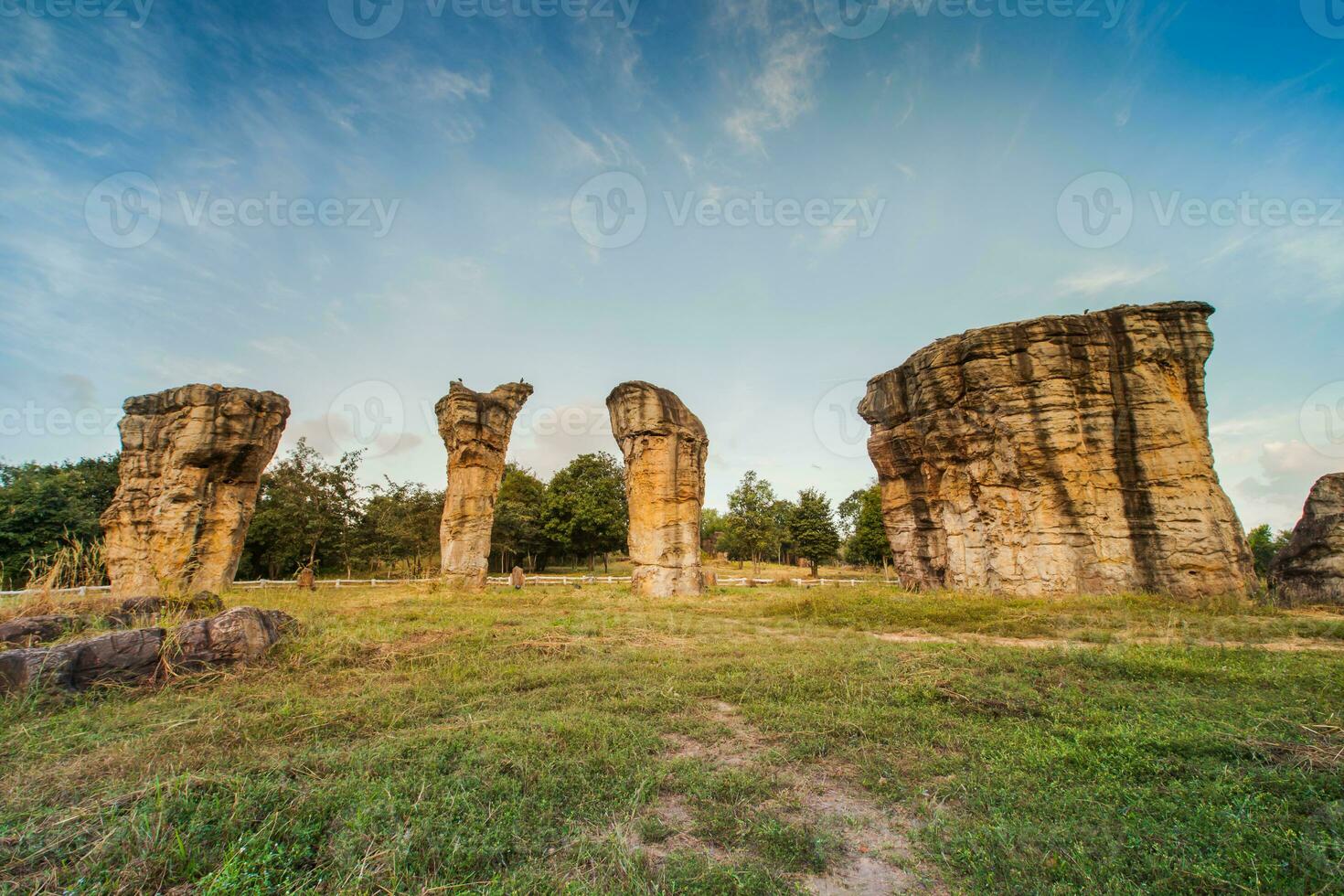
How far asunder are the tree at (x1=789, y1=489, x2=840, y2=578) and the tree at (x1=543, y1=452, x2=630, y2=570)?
1502 centimetres

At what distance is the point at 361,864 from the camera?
259cm

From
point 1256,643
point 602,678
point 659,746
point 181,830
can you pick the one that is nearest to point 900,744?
point 659,746

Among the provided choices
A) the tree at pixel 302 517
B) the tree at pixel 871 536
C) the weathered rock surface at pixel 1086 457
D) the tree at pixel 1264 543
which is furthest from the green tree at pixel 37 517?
the tree at pixel 1264 543

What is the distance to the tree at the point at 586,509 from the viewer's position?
43.7 metres

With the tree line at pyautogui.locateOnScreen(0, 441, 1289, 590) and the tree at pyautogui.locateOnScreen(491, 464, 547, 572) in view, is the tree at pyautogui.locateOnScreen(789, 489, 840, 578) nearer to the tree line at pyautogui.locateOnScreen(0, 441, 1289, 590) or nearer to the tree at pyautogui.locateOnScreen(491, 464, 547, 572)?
the tree line at pyautogui.locateOnScreen(0, 441, 1289, 590)

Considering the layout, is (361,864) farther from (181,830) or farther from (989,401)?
(989,401)

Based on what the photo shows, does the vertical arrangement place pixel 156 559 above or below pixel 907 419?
below

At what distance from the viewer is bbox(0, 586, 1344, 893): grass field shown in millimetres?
2633

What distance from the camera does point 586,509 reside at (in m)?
43.3

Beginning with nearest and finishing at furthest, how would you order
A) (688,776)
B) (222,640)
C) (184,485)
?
1. (688,776)
2. (222,640)
3. (184,485)

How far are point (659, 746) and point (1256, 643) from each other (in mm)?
11404

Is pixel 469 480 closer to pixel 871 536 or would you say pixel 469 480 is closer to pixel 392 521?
pixel 392 521

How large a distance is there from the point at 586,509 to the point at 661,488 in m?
23.6

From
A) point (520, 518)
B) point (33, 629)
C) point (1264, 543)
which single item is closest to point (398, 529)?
point (520, 518)
